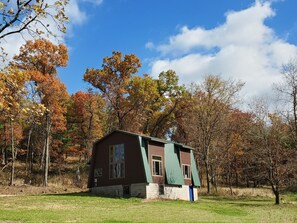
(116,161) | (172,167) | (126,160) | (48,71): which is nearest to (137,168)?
(126,160)

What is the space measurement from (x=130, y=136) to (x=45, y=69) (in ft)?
51.8

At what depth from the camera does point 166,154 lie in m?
35.4

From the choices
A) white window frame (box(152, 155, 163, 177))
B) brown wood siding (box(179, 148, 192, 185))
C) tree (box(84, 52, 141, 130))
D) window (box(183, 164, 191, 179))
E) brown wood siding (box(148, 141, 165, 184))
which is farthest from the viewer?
tree (box(84, 52, 141, 130))

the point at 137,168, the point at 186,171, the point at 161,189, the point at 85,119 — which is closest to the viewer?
the point at 137,168

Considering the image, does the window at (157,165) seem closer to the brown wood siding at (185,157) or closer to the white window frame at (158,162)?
the white window frame at (158,162)

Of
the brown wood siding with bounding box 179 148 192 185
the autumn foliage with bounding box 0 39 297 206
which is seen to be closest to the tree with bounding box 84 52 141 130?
the autumn foliage with bounding box 0 39 297 206

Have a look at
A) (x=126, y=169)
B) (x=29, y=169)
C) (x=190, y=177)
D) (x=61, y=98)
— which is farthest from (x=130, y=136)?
Result: (x=29, y=169)

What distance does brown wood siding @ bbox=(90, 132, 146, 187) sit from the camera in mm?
32281

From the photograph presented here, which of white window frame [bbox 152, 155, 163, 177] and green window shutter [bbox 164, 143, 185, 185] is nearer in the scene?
white window frame [bbox 152, 155, 163, 177]

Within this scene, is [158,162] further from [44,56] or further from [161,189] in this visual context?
[44,56]

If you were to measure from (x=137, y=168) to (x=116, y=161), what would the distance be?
2.68 m

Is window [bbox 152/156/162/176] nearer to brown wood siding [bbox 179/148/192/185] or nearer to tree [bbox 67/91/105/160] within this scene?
brown wood siding [bbox 179/148/192/185]

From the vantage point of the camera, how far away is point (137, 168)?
106ft

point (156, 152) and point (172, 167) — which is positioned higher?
point (156, 152)
